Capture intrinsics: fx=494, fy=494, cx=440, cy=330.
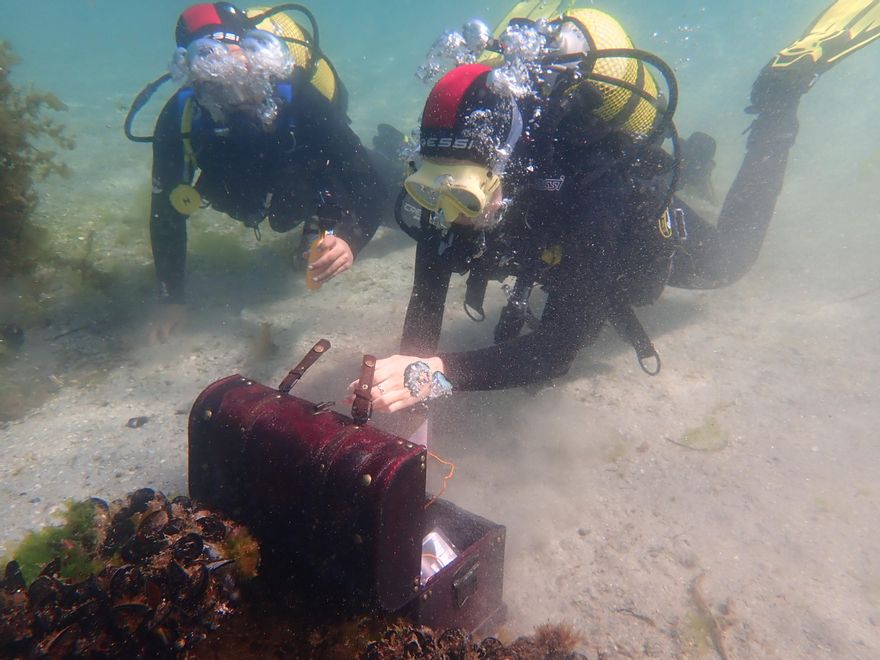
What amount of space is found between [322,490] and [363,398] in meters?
0.41

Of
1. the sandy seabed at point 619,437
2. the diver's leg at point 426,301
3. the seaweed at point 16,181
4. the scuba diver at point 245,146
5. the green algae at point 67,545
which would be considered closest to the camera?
the green algae at point 67,545

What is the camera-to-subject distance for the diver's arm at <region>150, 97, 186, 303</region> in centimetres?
484

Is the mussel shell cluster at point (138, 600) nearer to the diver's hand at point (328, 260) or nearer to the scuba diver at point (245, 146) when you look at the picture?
the diver's hand at point (328, 260)

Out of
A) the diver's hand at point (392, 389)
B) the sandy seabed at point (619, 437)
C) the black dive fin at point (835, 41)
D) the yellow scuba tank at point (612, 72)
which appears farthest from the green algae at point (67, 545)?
the black dive fin at point (835, 41)

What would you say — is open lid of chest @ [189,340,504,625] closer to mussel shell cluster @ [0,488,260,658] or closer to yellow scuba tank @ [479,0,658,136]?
mussel shell cluster @ [0,488,260,658]

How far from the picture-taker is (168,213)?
5027 millimetres

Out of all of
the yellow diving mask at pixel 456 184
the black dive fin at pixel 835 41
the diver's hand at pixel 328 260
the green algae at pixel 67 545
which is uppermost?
the black dive fin at pixel 835 41

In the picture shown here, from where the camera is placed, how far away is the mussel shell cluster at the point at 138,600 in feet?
5.65

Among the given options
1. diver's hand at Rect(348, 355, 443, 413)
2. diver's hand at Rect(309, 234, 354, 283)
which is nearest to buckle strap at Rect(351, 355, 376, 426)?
diver's hand at Rect(348, 355, 443, 413)

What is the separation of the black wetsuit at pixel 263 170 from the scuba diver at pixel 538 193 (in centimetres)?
164

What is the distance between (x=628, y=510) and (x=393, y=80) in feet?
71.0

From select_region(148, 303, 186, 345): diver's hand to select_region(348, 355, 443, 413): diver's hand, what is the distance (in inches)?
134

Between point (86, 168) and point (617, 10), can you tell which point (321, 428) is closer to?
point (86, 168)

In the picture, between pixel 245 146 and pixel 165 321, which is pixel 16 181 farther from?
pixel 245 146
